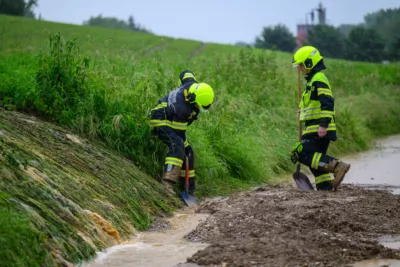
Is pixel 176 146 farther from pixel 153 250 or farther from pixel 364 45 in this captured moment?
pixel 364 45

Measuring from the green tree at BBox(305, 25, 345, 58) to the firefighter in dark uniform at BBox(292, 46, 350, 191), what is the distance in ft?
145

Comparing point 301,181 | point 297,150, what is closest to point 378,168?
point 301,181

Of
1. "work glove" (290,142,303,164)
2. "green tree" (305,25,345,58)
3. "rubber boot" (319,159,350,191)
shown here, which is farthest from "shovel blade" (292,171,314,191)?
"green tree" (305,25,345,58)

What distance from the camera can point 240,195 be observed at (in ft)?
35.6

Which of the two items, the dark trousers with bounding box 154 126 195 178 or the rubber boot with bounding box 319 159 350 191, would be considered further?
the rubber boot with bounding box 319 159 350 191

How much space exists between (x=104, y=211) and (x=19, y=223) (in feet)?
7.28

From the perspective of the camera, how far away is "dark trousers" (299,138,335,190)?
→ 11.1 metres

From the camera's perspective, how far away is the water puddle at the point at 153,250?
24.3ft

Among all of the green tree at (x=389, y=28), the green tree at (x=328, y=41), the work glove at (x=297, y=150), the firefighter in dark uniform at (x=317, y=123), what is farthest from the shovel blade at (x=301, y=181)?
the green tree at (x=328, y=41)

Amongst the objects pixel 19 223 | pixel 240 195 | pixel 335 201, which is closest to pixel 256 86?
pixel 240 195

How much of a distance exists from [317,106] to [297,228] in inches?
128

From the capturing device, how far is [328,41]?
5597 cm

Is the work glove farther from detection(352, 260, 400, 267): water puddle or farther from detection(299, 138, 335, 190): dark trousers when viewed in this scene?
detection(352, 260, 400, 267): water puddle

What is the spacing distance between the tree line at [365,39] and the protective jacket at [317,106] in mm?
33142
